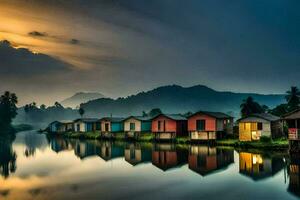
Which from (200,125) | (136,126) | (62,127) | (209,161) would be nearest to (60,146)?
(136,126)

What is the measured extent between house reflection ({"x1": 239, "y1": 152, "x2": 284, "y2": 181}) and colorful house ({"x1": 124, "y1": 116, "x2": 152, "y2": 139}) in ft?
128

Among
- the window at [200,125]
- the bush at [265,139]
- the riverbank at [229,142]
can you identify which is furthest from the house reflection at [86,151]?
the bush at [265,139]

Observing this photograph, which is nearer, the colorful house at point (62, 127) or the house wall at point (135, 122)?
the house wall at point (135, 122)

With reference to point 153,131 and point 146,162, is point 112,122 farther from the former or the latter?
point 146,162

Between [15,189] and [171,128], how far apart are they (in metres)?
47.3

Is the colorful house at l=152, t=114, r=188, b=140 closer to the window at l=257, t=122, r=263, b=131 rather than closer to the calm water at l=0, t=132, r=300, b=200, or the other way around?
the window at l=257, t=122, r=263, b=131

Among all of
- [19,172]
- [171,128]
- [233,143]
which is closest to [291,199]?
[19,172]

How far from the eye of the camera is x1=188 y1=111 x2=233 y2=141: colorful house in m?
67.7

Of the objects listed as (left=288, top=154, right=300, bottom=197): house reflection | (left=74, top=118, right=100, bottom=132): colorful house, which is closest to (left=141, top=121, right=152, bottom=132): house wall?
(left=74, top=118, right=100, bottom=132): colorful house

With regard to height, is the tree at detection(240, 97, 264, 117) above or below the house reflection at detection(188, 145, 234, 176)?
above

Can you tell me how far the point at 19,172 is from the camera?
39.6 m

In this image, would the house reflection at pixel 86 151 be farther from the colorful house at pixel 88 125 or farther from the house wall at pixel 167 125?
the colorful house at pixel 88 125

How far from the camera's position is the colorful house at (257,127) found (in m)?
59.2

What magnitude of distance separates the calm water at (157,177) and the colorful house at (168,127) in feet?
77.5
